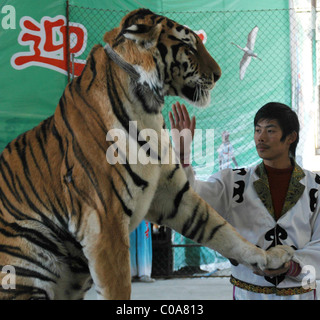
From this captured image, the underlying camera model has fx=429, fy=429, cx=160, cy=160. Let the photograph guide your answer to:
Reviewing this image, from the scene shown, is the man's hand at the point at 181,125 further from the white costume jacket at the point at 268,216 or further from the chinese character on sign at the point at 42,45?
the chinese character on sign at the point at 42,45

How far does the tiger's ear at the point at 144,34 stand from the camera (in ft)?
2.38

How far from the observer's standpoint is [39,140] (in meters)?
0.80

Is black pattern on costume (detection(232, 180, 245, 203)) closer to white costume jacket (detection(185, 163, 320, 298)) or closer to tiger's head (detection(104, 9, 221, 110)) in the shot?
white costume jacket (detection(185, 163, 320, 298))

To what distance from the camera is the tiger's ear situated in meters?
0.73

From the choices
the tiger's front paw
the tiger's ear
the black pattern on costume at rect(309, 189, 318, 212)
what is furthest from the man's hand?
the black pattern on costume at rect(309, 189, 318, 212)

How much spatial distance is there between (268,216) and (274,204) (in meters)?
0.04

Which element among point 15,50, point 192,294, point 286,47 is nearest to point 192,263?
point 192,294

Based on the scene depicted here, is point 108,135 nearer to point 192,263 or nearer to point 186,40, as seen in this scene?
point 186,40

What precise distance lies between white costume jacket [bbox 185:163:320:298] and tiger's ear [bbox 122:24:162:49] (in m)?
0.36

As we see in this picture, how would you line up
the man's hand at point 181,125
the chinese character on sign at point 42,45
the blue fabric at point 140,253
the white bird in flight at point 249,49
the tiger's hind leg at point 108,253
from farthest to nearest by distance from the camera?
the blue fabric at point 140,253, the white bird in flight at point 249,49, the chinese character on sign at point 42,45, the man's hand at point 181,125, the tiger's hind leg at point 108,253

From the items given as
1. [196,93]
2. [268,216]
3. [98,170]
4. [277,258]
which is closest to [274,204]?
[268,216]

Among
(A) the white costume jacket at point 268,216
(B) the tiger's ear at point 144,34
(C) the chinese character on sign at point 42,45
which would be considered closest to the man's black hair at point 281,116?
(A) the white costume jacket at point 268,216

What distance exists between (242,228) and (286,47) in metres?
2.26
